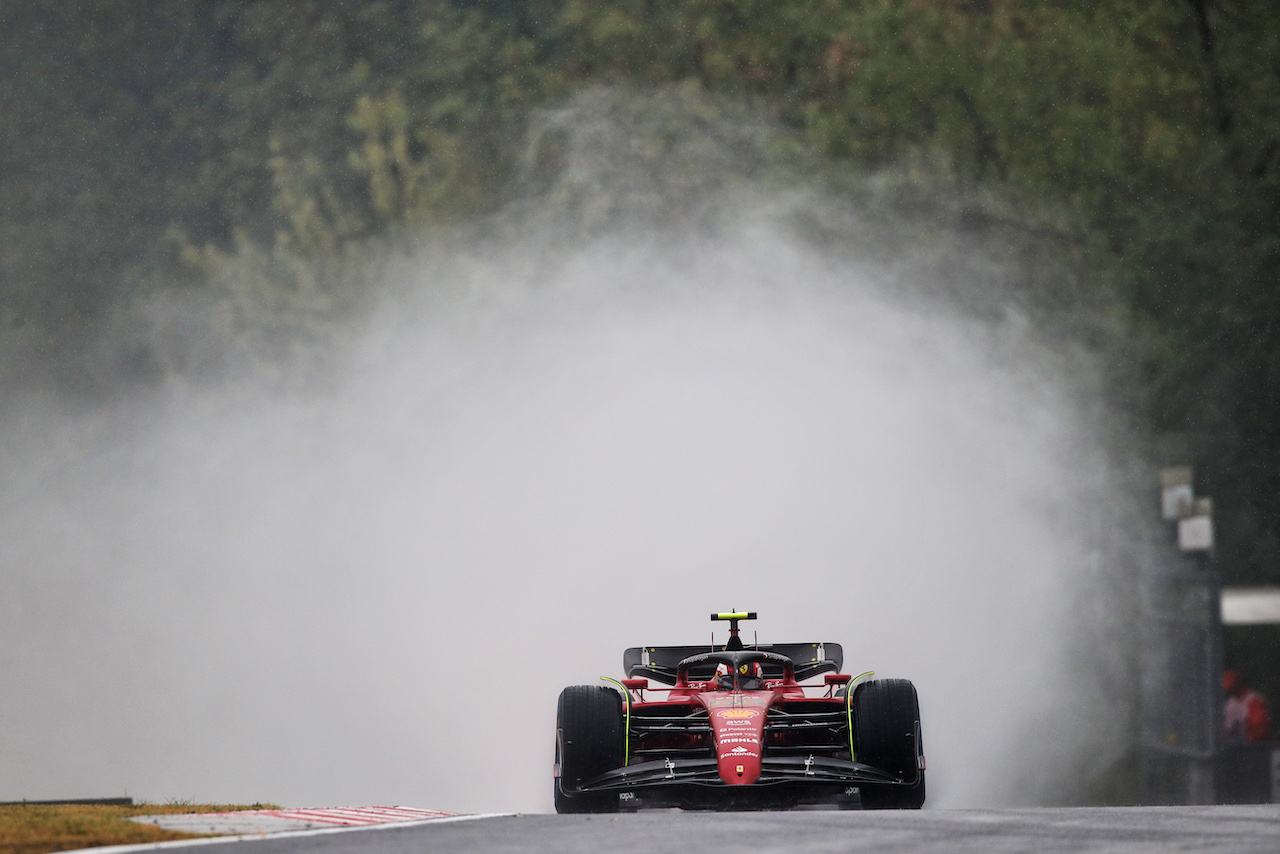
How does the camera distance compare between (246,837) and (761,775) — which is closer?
(246,837)

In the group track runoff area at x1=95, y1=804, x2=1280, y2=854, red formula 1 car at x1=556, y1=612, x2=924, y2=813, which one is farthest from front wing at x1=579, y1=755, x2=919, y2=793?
track runoff area at x1=95, y1=804, x2=1280, y2=854

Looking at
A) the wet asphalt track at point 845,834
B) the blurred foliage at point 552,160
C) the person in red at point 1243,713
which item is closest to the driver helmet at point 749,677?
the wet asphalt track at point 845,834

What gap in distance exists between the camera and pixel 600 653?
23547mm

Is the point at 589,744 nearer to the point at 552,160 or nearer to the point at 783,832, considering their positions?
the point at 783,832

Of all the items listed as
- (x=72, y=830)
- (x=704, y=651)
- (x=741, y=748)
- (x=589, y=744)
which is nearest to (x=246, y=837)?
(x=72, y=830)

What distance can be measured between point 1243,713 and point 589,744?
446 inches

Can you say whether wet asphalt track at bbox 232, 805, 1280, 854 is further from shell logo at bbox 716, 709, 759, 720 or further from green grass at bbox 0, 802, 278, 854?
shell logo at bbox 716, 709, 759, 720

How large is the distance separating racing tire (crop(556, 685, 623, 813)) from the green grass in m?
2.57

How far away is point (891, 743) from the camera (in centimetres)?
1028

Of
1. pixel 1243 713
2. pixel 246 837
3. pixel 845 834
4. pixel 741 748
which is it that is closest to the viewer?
pixel 246 837

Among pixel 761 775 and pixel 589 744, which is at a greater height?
pixel 589 744

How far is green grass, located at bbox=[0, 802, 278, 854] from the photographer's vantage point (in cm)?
699

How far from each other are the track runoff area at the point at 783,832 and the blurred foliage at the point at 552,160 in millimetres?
16491

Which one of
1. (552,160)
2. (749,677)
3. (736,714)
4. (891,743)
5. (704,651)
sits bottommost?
(891,743)
